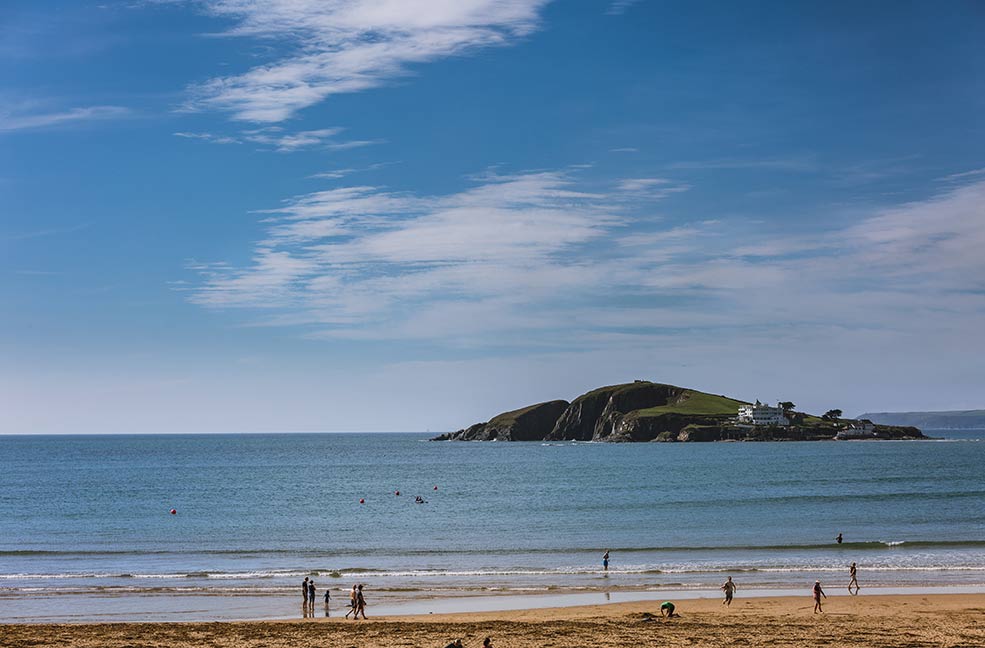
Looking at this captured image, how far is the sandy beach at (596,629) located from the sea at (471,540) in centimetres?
390

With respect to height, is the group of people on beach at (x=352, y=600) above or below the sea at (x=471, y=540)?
above

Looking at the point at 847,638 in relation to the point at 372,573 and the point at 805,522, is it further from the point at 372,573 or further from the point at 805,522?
the point at 805,522

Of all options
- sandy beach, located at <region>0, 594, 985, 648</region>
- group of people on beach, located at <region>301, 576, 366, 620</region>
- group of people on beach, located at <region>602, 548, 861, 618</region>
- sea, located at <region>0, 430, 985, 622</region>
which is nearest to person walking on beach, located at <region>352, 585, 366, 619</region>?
group of people on beach, located at <region>301, 576, 366, 620</region>

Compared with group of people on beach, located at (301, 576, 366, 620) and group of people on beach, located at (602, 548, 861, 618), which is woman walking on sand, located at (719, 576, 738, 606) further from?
group of people on beach, located at (301, 576, 366, 620)

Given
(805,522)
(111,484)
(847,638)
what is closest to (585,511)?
(805,522)

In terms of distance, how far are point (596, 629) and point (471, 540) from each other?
1167 inches

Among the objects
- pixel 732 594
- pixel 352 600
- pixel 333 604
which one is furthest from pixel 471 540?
pixel 732 594

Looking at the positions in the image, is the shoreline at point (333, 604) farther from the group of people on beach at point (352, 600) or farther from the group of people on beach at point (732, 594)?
the group of people on beach at point (732, 594)

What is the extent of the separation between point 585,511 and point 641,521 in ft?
26.2

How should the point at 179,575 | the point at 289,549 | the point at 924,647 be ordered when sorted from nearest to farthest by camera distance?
the point at 924,647 < the point at 179,575 < the point at 289,549

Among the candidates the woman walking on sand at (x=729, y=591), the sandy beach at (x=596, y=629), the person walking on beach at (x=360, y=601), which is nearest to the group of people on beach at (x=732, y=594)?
the woman walking on sand at (x=729, y=591)

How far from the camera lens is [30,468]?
158500 millimetres

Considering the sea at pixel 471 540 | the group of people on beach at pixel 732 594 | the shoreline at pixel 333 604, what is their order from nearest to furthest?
the group of people on beach at pixel 732 594
the shoreline at pixel 333 604
the sea at pixel 471 540

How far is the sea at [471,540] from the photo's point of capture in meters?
39.6
